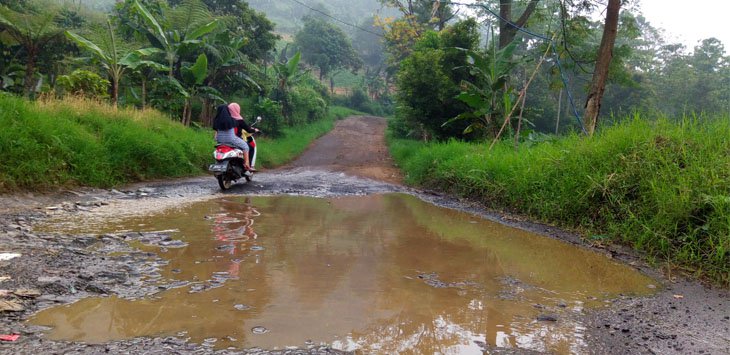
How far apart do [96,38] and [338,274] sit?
11312 mm

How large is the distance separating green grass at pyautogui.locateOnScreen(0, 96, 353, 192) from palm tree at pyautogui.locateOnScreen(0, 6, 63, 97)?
14.0 feet

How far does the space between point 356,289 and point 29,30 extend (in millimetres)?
13178

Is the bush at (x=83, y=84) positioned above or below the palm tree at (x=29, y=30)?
below

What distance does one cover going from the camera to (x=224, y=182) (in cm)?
719

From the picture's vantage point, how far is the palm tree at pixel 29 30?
37.2 ft

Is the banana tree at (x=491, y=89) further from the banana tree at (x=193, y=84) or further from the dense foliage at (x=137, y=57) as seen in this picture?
the dense foliage at (x=137, y=57)

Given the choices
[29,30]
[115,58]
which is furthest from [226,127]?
[29,30]

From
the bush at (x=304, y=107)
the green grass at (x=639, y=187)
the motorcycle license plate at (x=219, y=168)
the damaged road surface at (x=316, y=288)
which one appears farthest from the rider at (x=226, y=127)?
the bush at (x=304, y=107)

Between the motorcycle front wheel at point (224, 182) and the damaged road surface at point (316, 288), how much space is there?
6.53 feet

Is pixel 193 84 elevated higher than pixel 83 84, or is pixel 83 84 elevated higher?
pixel 193 84

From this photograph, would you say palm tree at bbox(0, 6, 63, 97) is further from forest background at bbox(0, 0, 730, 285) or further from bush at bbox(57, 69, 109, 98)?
bush at bbox(57, 69, 109, 98)

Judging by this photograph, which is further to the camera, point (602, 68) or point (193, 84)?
point (193, 84)

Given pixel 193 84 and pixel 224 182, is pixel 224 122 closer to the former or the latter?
pixel 224 182

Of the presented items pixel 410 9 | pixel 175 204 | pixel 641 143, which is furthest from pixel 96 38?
pixel 410 9
